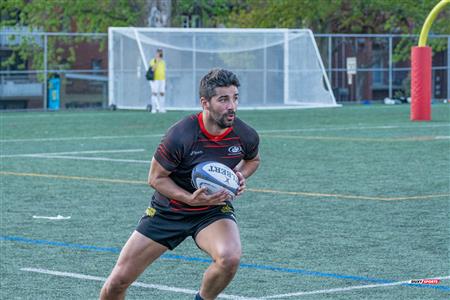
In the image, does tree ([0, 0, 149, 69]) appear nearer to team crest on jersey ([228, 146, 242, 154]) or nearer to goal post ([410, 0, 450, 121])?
goal post ([410, 0, 450, 121])

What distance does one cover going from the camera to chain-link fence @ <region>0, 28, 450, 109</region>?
41.9 meters

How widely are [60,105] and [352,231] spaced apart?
106ft

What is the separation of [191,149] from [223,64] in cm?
3205

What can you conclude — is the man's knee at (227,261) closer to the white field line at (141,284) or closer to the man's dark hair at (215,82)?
the man's dark hair at (215,82)

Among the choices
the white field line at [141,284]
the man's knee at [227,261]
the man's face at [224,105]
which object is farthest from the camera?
the white field line at [141,284]

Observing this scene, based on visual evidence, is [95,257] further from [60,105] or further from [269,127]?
[60,105]

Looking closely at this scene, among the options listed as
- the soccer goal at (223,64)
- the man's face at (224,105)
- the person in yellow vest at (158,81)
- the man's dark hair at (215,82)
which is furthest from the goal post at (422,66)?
the man's face at (224,105)

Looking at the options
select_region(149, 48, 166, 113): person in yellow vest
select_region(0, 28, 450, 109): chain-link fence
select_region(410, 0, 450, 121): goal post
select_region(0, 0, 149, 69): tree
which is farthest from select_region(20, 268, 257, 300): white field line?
select_region(0, 0, 149, 69): tree

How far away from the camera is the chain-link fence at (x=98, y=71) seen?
137 feet

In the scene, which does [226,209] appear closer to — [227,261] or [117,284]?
[227,261]

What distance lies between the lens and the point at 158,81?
34844 millimetres

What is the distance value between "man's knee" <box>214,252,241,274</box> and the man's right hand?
0.31 meters

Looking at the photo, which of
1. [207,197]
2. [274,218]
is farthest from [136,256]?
[274,218]

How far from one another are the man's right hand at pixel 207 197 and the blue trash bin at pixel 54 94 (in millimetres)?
34396
